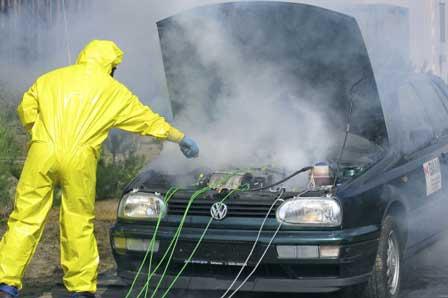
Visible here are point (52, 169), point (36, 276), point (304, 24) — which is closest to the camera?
point (52, 169)

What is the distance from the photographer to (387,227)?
19.9 ft

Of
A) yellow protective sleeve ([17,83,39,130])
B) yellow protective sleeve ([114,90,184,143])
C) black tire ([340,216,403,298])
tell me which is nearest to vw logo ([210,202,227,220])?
yellow protective sleeve ([114,90,184,143])

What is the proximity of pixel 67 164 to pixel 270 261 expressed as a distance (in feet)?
4.62

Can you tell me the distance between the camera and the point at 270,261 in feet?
18.6

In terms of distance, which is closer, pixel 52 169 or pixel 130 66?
pixel 52 169

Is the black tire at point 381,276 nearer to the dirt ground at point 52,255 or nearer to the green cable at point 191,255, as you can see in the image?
the green cable at point 191,255

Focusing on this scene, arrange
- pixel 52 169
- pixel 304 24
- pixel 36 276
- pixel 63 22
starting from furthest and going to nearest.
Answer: pixel 63 22
pixel 36 276
pixel 304 24
pixel 52 169

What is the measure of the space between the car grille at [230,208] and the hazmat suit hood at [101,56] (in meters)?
1.00

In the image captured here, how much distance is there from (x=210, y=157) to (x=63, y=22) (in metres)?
1.95

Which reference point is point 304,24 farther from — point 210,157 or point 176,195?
point 176,195

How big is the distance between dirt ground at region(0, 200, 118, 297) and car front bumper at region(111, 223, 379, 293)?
1321mm

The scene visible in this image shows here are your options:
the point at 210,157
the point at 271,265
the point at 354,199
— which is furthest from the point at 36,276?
the point at 354,199

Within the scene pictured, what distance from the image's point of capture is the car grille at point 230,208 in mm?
5766

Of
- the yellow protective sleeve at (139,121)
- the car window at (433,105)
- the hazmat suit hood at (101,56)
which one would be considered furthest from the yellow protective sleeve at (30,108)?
the car window at (433,105)
